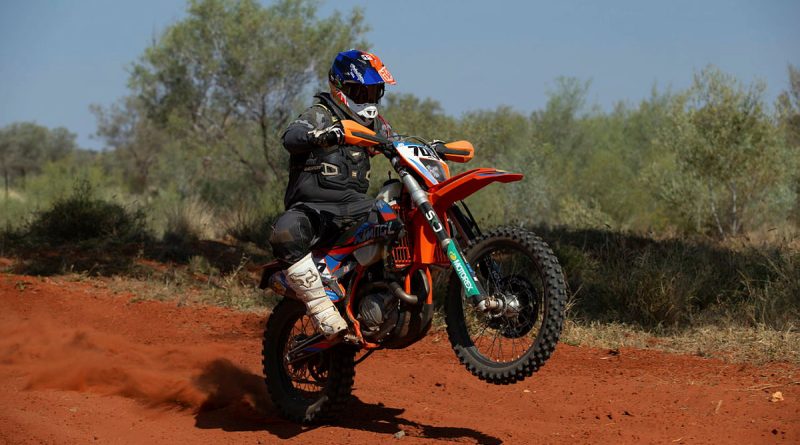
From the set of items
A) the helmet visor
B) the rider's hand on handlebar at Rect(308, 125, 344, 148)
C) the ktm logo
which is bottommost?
the ktm logo

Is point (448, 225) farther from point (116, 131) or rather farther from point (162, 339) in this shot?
point (116, 131)

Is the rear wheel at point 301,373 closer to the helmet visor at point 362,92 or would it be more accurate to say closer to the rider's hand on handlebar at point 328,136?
the rider's hand on handlebar at point 328,136

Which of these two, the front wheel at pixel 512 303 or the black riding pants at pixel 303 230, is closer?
the front wheel at pixel 512 303

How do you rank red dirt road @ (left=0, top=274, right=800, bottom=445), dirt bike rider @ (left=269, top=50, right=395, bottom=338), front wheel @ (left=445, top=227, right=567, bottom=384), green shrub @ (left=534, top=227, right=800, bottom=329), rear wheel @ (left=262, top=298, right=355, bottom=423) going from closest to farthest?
front wheel @ (left=445, top=227, right=567, bottom=384)
dirt bike rider @ (left=269, top=50, right=395, bottom=338)
red dirt road @ (left=0, top=274, right=800, bottom=445)
rear wheel @ (left=262, top=298, right=355, bottom=423)
green shrub @ (left=534, top=227, right=800, bottom=329)

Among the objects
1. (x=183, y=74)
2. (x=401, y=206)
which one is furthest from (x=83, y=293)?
(x=183, y=74)

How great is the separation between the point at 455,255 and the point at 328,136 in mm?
1103

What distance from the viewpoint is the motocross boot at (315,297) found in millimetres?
6227

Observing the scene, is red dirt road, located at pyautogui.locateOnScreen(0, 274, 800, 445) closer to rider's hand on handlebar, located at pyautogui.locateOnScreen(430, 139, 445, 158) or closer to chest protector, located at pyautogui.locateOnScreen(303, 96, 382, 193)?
chest protector, located at pyautogui.locateOnScreen(303, 96, 382, 193)

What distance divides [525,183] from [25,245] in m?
19.1

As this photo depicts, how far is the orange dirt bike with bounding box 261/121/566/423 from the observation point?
5.78 m

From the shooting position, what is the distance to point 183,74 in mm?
34375

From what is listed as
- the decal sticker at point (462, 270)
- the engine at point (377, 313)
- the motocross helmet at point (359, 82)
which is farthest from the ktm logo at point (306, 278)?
the motocross helmet at point (359, 82)

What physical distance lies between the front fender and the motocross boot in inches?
38.4

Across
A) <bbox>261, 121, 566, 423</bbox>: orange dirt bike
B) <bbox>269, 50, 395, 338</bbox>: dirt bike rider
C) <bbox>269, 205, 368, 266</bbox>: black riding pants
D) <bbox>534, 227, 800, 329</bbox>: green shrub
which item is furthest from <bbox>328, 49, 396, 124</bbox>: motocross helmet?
<bbox>534, 227, 800, 329</bbox>: green shrub
